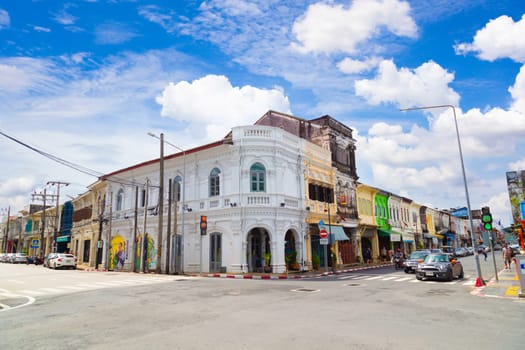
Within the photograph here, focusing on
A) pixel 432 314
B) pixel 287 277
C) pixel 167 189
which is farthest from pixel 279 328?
pixel 167 189

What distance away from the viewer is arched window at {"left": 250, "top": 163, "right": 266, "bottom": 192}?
24.9 metres

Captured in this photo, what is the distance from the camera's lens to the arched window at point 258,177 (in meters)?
24.9

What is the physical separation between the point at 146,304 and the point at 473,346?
8606mm

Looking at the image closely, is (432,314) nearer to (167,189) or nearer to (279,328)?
(279,328)

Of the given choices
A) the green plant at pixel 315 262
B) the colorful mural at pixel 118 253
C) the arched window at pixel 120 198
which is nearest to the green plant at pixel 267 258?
the green plant at pixel 315 262

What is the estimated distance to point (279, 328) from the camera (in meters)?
7.53

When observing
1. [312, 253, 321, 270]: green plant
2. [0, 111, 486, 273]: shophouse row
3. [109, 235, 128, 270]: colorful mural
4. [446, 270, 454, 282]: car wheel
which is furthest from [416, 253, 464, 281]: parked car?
[109, 235, 128, 270]: colorful mural

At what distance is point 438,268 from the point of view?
18.7m

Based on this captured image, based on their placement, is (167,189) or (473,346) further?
(167,189)

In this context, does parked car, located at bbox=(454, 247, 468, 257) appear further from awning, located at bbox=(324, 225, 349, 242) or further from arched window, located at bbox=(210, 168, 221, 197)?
arched window, located at bbox=(210, 168, 221, 197)

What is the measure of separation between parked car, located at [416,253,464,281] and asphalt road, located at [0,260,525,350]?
600 centimetres

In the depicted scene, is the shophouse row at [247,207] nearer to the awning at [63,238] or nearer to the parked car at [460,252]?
the awning at [63,238]

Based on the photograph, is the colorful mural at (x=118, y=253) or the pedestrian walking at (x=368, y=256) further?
the pedestrian walking at (x=368, y=256)

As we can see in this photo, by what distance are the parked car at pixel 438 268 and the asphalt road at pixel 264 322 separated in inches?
236
